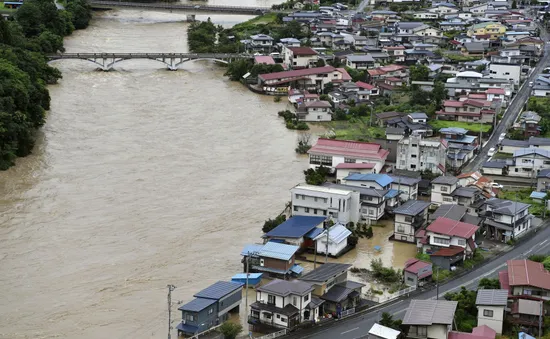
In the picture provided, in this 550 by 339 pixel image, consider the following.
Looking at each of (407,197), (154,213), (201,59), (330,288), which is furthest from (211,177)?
(201,59)

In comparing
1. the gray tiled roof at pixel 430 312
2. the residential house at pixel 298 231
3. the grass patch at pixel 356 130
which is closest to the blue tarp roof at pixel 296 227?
the residential house at pixel 298 231

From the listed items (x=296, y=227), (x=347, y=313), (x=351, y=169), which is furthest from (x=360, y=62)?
(x=347, y=313)

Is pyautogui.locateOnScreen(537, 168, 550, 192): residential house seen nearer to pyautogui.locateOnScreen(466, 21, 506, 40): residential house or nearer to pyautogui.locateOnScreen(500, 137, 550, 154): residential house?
pyautogui.locateOnScreen(500, 137, 550, 154): residential house

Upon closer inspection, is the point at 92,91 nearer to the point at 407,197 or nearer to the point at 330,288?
the point at 407,197

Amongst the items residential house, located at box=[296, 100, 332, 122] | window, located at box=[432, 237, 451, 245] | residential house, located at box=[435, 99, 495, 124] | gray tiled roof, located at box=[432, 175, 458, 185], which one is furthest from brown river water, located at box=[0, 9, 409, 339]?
residential house, located at box=[435, 99, 495, 124]

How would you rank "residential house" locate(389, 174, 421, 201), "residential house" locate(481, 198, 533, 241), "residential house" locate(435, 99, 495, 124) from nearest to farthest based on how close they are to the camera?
"residential house" locate(481, 198, 533, 241) → "residential house" locate(389, 174, 421, 201) → "residential house" locate(435, 99, 495, 124)

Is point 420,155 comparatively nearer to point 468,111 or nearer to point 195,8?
point 468,111
